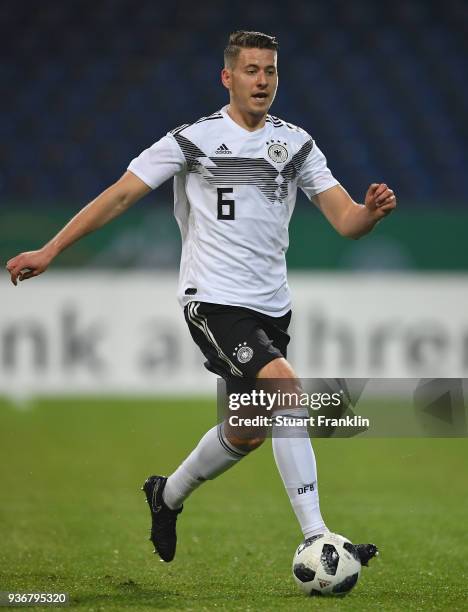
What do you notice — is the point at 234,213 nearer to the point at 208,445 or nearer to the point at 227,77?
the point at 227,77

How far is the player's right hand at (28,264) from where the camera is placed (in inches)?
145

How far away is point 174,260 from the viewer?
8641 mm

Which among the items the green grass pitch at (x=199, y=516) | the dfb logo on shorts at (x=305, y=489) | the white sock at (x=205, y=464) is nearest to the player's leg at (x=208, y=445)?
the white sock at (x=205, y=464)

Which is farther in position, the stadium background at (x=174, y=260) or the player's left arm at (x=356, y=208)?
the stadium background at (x=174, y=260)

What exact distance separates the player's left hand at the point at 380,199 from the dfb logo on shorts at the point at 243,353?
0.61 metres

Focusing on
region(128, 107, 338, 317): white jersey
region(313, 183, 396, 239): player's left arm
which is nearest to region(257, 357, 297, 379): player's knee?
region(128, 107, 338, 317): white jersey

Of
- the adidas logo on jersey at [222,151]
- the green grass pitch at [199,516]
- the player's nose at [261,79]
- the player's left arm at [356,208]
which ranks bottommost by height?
the green grass pitch at [199,516]

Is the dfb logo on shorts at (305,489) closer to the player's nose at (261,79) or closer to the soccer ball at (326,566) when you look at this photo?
the soccer ball at (326,566)

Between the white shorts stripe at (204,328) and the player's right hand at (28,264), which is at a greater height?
the player's right hand at (28,264)

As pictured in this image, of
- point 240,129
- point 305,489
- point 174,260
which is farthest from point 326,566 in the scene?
point 174,260

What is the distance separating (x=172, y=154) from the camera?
12.8 ft

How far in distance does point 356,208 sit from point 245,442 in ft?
2.91

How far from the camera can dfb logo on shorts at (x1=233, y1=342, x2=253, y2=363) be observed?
375cm

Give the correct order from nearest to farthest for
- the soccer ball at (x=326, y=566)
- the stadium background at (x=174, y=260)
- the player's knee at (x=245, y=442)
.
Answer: the soccer ball at (x=326, y=566), the player's knee at (x=245, y=442), the stadium background at (x=174, y=260)
